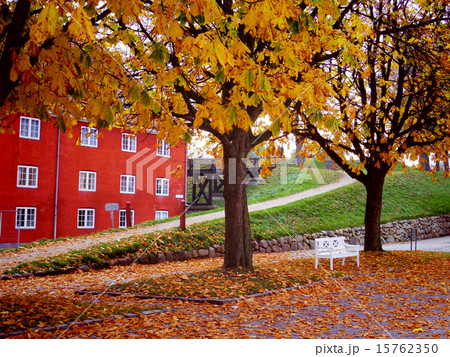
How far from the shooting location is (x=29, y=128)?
2411 centimetres

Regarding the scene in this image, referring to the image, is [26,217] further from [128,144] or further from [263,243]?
[263,243]

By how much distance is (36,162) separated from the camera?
24219 millimetres

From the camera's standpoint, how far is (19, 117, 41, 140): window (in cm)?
2386

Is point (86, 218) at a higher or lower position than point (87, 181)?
lower

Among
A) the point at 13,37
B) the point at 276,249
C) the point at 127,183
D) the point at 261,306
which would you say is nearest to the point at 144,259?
the point at 276,249

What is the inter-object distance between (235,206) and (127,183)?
69.1ft

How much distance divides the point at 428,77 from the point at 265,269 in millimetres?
7486

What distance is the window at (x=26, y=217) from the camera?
2356 centimetres

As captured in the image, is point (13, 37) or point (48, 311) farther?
point (48, 311)

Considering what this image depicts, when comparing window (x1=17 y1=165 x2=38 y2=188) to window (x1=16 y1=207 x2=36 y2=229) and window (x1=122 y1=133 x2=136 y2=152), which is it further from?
window (x1=122 y1=133 x2=136 y2=152)

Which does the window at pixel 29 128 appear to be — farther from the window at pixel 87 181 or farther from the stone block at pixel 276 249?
the stone block at pixel 276 249

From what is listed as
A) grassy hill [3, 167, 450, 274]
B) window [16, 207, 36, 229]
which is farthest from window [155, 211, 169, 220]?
grassy hill [3, 167, 450, 274]

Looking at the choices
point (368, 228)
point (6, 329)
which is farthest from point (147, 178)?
point (6, 329)

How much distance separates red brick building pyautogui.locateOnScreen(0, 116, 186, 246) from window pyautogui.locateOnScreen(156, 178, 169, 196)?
0.09 meters
